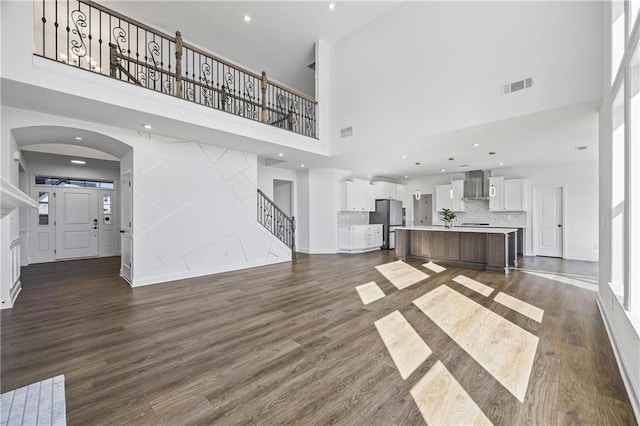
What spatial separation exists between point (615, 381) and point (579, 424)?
0.79 metres

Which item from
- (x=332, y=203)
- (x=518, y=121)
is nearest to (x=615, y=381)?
(x=518, y=121)

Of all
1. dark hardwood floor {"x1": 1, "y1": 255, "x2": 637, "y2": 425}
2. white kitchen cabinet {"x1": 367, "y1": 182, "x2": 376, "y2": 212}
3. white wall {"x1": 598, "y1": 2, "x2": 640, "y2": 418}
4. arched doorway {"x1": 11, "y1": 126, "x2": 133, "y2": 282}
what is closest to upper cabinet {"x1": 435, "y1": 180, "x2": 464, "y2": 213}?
white kitchen cabinet {"x1": 367, "y1": 182, "x2": 376, "y2": 212}

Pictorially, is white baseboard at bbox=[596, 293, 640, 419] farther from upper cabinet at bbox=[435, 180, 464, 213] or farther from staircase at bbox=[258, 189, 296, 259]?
upper cabinet at bbox=[435, 180, 464, 213]

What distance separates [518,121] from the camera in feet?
14.5

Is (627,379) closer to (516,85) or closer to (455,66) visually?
(516,85)

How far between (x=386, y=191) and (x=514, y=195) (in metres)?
4.03

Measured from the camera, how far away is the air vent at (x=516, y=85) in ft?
13.4

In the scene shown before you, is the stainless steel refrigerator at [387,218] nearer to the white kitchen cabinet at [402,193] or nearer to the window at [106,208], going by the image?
the white kitchen cabinet at [402,193]

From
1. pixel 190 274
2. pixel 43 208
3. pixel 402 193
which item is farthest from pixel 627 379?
pixel 43 208

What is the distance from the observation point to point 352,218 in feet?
31.2

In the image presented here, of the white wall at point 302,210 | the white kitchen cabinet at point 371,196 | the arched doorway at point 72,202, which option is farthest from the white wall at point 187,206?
the white kitchen cabinet at point 371,196

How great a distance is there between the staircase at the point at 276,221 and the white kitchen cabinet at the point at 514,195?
688cm

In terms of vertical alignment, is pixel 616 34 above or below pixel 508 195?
above

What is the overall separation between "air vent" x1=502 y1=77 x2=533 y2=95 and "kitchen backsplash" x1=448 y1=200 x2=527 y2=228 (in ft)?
19.4
